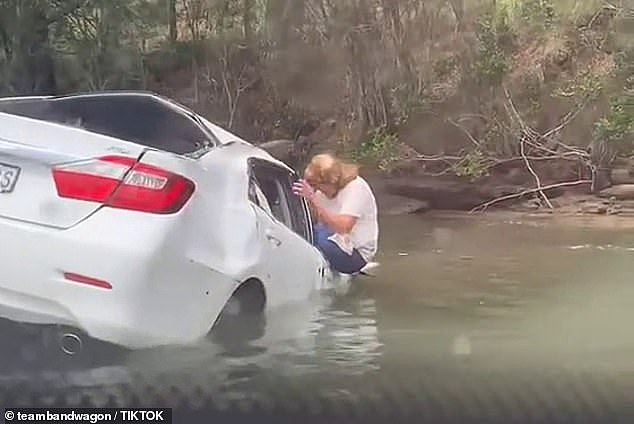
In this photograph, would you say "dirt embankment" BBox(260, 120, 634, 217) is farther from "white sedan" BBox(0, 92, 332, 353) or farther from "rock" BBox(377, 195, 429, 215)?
"white sedan" BBox(0, 92, 332, 353)

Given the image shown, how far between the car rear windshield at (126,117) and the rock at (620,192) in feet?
3.98

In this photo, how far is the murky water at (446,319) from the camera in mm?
2379

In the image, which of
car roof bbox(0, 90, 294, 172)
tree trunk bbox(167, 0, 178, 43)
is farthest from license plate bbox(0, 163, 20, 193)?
tree trunk bbox(167, 0, 178, 43)

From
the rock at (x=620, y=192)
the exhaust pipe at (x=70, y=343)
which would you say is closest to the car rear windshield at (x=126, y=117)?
the exhaust pipe at (x=70, y=343)

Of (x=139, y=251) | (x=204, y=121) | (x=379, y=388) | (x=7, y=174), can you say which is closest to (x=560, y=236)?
(x=379, y=388)

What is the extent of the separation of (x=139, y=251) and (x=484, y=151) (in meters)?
1.20

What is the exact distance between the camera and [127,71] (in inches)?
104

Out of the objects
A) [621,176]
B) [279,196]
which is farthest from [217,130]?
[621,176]

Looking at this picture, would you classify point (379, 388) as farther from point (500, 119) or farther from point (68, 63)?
point (68, 63)

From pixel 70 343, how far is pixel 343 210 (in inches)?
33.7

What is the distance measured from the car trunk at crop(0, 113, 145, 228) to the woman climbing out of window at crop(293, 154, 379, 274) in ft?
2.00

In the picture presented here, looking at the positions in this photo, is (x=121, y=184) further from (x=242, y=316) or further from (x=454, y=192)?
(x=454, y=192)

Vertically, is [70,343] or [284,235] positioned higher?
[284,235]

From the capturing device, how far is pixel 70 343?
226cm
